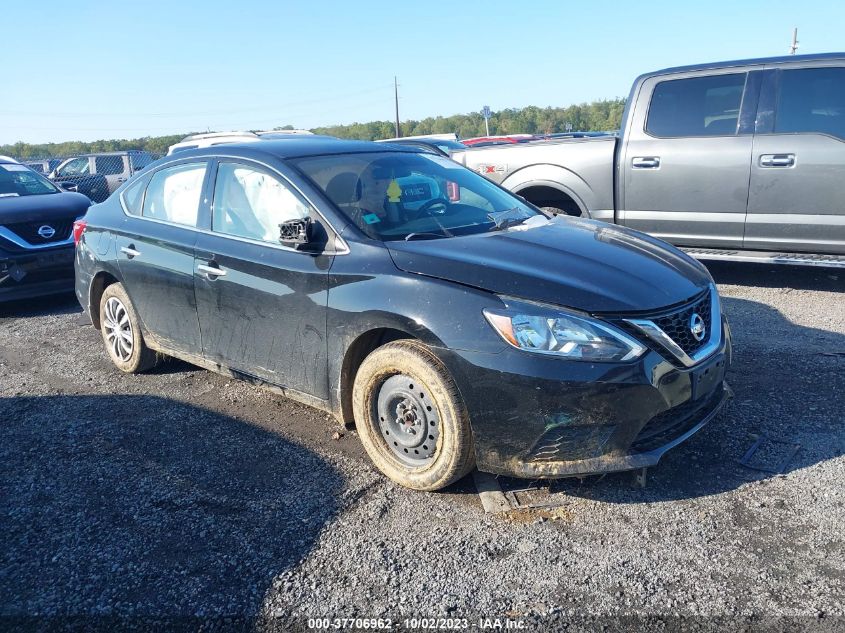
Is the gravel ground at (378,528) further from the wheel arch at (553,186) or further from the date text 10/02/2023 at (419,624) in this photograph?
the wheel arch at (553,186)

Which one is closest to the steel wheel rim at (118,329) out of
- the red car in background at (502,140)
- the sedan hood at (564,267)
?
the sedan hood at (564,267)

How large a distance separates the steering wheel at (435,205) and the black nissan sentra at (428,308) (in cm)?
1

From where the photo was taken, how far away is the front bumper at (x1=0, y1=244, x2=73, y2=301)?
7.54 metres

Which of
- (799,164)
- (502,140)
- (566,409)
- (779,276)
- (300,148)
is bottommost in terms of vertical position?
(779,276)

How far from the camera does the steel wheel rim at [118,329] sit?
5457 millimetres

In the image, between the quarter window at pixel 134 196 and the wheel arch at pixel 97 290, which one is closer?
the quarter window at pixel 134 196

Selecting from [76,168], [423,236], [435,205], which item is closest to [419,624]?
[423,236]

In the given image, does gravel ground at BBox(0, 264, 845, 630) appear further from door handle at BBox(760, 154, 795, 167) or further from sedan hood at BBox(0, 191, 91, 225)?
sedan hood at BBox(0, 191, 91, 225)

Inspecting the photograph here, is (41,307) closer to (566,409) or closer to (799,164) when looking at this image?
(566,409)

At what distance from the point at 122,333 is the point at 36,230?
3.18 metres

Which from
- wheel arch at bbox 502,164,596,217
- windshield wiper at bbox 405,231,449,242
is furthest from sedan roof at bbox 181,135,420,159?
wheel arch at bbox 502,164,596,217

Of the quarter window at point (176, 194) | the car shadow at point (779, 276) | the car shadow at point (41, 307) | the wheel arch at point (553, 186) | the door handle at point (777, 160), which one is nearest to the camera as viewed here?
the quarter window at point (176, 194)

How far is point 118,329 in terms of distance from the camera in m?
5.55

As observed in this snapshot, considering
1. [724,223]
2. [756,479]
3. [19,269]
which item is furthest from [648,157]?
[19,269]
